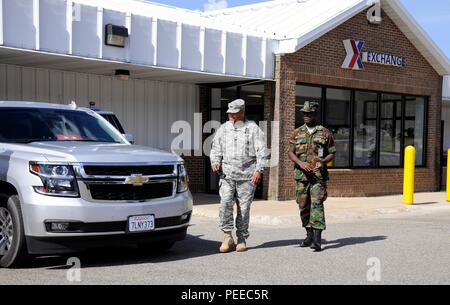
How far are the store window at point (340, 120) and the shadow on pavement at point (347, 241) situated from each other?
788 centimetres

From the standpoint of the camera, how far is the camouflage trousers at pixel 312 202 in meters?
8.10

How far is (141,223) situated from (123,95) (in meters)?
9.11

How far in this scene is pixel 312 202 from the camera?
8.17 meters

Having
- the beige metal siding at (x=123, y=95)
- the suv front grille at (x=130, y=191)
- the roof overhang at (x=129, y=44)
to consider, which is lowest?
→ the suv front grille at (x=130, y=191)

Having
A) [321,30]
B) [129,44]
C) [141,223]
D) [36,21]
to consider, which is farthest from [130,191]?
[321,30]

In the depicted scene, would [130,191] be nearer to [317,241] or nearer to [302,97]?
[317,241]

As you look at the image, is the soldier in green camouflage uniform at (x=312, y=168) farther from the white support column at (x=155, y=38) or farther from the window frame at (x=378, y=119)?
the window frame at (x=378, y=119)

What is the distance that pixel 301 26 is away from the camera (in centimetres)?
1612

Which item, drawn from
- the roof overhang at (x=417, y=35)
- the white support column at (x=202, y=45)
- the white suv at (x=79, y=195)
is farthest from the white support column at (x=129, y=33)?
the roof overhang at (x=417, y=35)

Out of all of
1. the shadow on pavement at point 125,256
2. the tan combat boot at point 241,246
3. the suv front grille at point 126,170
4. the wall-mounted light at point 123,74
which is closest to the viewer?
the suv front grille at point 126,170

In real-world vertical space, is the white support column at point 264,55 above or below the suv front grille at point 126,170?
above

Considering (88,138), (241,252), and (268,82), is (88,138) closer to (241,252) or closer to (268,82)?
(241,252)

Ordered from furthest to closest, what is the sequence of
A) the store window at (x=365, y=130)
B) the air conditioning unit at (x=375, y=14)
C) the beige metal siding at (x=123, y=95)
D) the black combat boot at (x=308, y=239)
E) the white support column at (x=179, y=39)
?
the store window at (x=365, y=130) → the air conditioning unit at (x=375, y=14) → the beige metal siding at (x=123, y=95) → the white support column at (x=179, y=39) → the black combat boot at (x=308, y=239)

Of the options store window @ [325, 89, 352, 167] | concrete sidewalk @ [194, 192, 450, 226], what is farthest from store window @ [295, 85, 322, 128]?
concrete sidewalk @ [194, 192, 450, 226]
